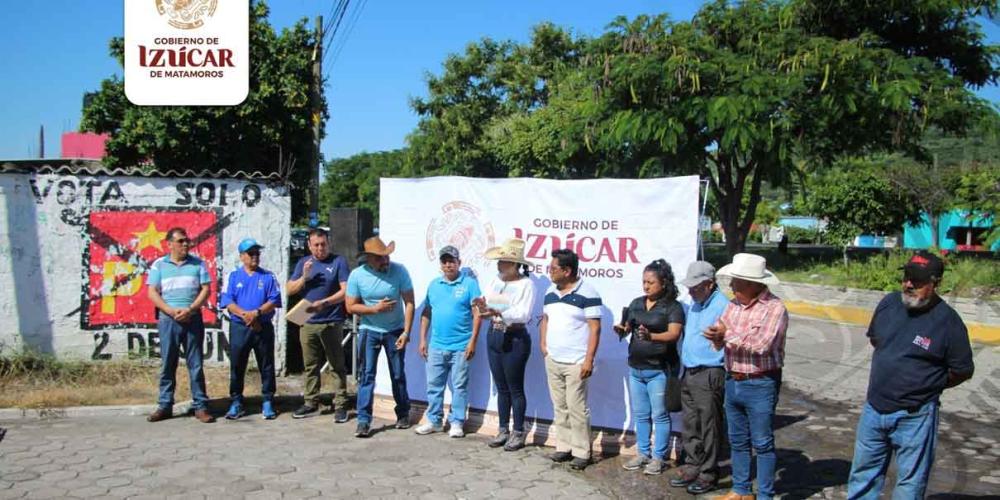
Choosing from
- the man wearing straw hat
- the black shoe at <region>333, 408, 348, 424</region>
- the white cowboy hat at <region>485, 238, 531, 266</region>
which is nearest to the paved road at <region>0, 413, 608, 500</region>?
the black shoe at <region>333, 408, 348, 424</region>

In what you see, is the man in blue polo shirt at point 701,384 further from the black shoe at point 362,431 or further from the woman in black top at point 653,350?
the black shoe at point 362,431

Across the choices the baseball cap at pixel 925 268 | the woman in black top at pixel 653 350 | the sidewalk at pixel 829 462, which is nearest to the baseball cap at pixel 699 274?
the woman in black top at pixel 653 350

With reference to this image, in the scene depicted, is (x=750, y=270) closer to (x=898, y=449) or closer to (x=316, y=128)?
(x=898, y=449)

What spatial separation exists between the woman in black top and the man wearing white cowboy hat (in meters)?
0.50

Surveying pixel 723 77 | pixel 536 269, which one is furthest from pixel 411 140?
pixel 536 269

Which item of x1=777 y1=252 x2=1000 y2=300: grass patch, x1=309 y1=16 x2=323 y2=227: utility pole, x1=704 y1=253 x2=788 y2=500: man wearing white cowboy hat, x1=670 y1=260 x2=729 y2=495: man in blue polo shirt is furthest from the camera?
x1=777 y1=252 x2=1000 y2=300: grass patch

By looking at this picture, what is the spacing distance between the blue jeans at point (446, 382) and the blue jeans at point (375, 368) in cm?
28

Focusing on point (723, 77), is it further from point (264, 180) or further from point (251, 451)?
point (251, 451)

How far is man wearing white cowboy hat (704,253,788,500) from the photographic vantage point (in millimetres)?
4945

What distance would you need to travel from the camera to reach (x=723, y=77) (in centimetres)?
1800

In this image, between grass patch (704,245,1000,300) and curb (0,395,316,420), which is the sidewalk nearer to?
curb (0,395,316,420)

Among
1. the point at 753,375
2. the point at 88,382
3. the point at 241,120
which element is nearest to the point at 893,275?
the point at 753,375

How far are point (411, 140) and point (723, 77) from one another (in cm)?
2089

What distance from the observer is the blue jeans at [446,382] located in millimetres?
6820
